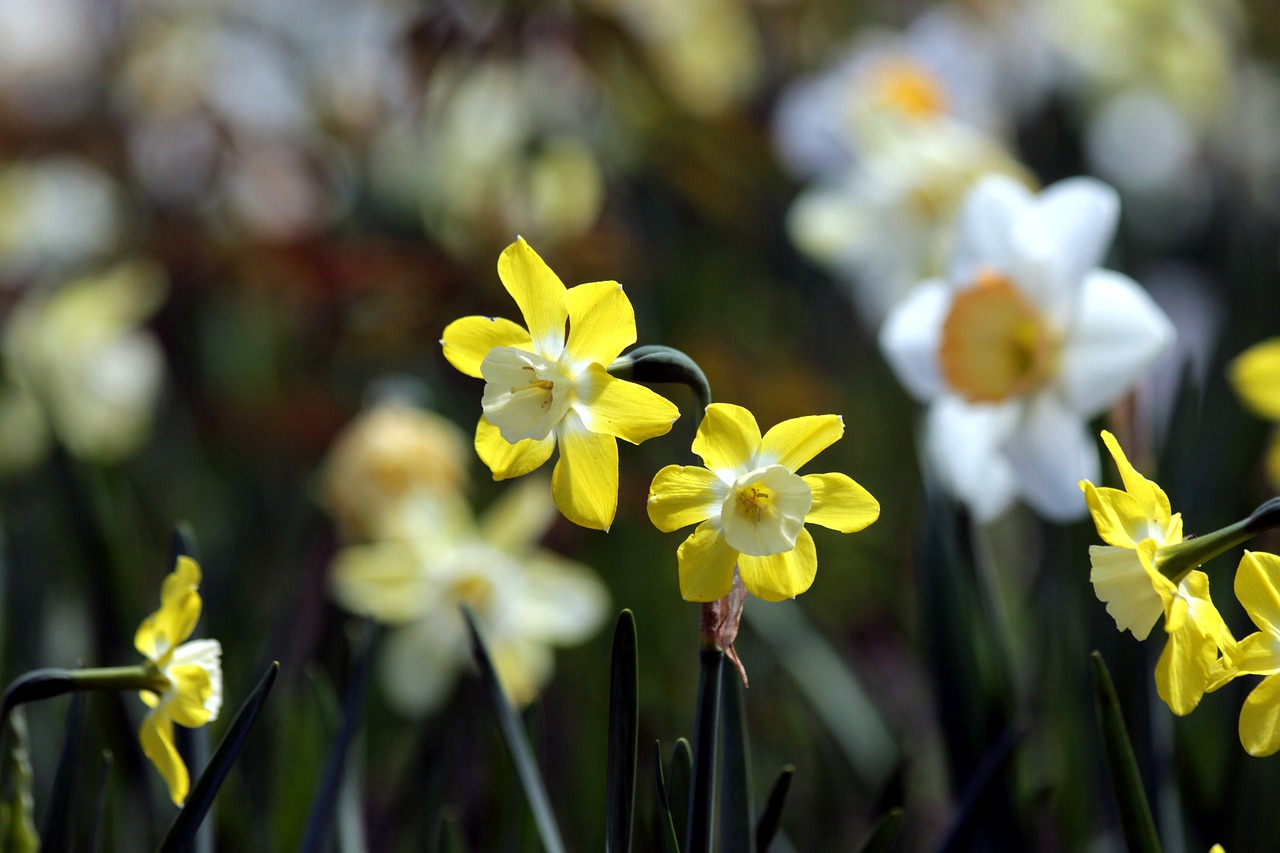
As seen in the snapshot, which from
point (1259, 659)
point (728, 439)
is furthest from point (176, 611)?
point (1259, 659)

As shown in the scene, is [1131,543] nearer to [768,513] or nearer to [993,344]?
[768,513]

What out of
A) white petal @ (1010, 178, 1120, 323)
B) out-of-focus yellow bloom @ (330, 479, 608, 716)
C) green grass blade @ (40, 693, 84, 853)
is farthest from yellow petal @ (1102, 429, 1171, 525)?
out-of-focus yellow bloom @ (330, 479, 608, 716)

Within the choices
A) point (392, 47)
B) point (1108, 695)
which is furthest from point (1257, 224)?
point (1108, 695)

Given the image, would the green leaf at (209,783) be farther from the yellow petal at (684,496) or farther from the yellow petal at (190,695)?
the yellow petal at (684,496)

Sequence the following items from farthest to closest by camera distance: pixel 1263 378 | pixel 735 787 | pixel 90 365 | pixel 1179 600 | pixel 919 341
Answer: pixel 90 365 → pixel 919 341 → pixel 1263 378 → pixel 735 787 → pixel 1179 600

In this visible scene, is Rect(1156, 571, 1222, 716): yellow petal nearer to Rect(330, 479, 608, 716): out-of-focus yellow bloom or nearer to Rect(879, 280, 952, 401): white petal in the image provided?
Rect(879, 280, 952, 401): white petal

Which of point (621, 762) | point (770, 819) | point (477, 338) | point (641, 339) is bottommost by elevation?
point (641, 339)
